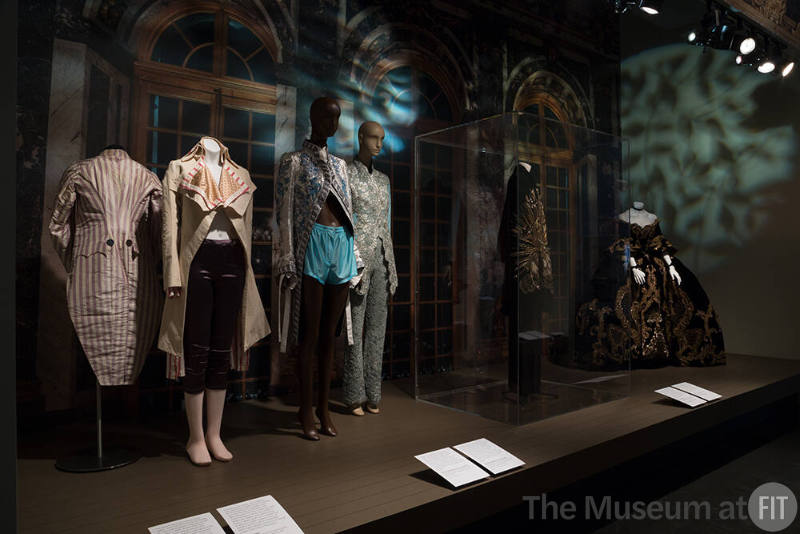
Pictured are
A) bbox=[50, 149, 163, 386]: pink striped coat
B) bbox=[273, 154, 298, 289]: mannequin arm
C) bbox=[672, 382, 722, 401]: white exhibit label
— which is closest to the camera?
bbox=[50, 149, 163, 386]: pink striped coat

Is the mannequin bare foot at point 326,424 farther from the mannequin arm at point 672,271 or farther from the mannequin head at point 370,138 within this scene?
the mannequin arm at point 672,271

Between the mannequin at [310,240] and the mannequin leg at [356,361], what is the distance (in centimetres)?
47

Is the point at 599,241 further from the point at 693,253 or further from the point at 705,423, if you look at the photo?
the point at 693,253

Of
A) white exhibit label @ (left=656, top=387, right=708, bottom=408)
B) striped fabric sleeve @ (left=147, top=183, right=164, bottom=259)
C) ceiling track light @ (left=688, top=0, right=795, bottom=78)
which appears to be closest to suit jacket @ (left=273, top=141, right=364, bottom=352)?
striped fabric sleeve @ (left=147, top=183, right=164, bottom=259)

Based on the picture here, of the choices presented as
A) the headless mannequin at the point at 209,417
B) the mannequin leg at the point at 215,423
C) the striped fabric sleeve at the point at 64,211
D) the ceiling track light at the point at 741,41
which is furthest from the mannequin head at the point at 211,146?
the ceiling track light at the point at 741,41

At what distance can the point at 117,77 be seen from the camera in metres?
3.20

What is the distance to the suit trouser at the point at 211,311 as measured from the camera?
7.94 feet

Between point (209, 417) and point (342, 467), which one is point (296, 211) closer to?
point (209, 417)

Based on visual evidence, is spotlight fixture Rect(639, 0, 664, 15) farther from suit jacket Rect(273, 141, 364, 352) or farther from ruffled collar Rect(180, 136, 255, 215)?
ruffled collar Rect(180, 136, 255, 215)

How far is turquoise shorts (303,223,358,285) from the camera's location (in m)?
2.78

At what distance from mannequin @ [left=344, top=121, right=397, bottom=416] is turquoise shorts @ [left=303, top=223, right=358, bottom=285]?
0.42 metres

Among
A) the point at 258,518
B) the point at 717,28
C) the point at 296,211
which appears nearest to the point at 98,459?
the point at 258,518

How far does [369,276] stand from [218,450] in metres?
1.34

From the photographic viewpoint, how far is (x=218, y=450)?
2529 millimetres
